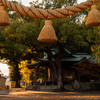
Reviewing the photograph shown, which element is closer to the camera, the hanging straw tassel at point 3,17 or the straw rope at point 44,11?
the straw rope at point 44,11

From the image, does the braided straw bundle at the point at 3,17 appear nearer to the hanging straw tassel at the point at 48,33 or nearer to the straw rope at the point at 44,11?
the straw rope at the point at 44,11

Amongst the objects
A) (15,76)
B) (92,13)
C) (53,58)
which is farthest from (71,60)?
A: (92,13)

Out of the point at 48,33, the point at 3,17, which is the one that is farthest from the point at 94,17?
the point at 3,17

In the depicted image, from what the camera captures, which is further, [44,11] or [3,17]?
[3,17]

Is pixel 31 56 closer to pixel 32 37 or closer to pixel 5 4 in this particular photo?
Result: pixel 32 37

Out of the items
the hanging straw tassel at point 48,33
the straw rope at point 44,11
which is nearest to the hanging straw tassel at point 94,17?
A: the straw rope at point 44,11

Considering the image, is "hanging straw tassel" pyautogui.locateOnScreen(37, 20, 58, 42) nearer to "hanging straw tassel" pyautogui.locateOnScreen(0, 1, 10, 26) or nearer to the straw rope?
the straw rope

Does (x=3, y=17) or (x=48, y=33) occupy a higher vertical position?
(x=3, y=17)

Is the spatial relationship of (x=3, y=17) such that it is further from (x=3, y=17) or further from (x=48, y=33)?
(x=48, y=33)

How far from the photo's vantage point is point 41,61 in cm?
1908

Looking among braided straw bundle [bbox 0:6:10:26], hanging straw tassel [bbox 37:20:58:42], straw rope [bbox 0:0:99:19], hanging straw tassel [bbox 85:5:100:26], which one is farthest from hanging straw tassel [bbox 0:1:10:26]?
hanging straw tassel [bbox 85:5:100:26]

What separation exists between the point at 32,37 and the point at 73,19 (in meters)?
6.87

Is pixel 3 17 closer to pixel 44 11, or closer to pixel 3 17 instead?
pixel 3 17

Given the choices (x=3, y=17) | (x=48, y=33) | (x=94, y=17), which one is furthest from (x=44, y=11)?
(x=94, y=17)
